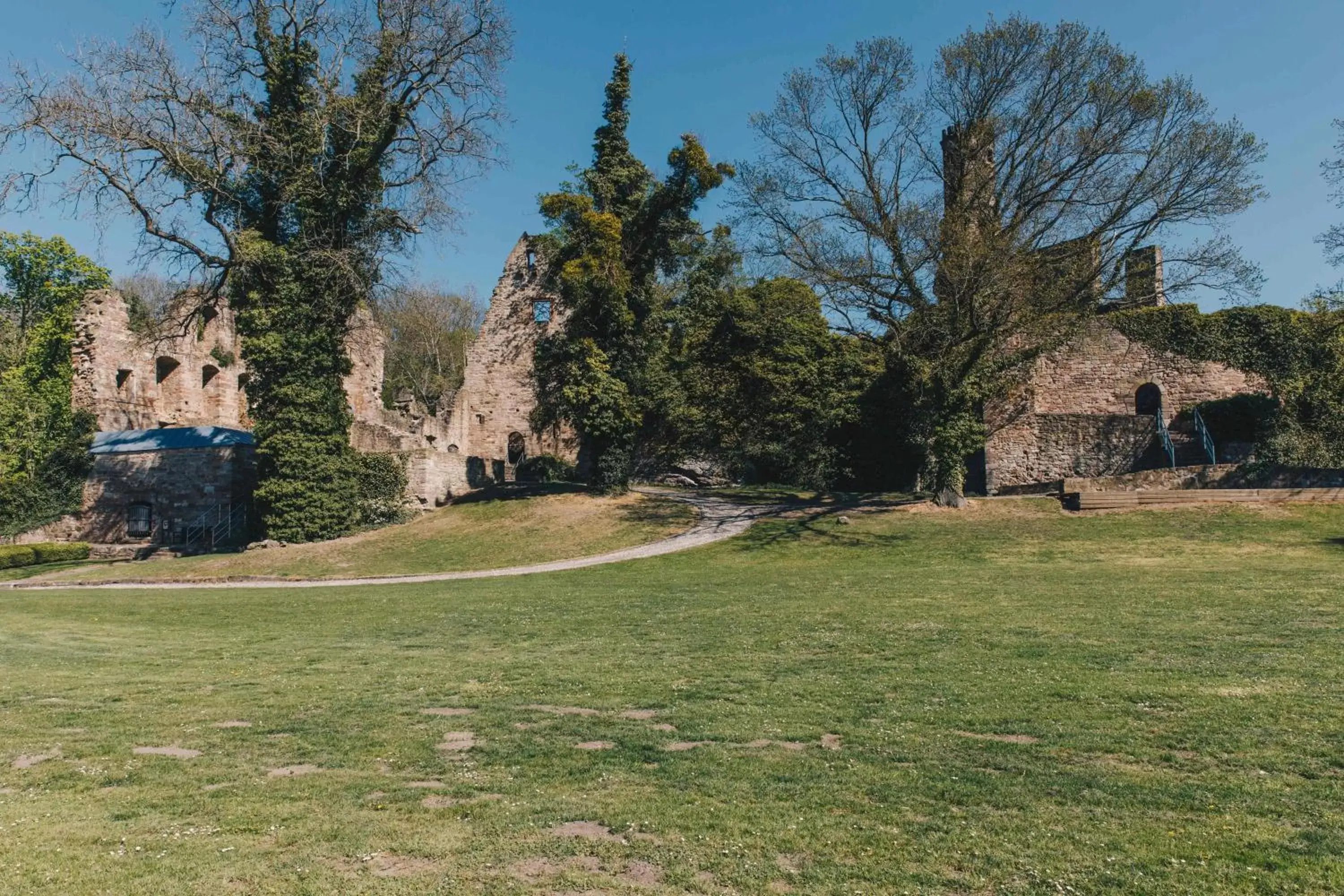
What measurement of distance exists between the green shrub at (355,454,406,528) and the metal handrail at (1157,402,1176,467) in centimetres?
2427

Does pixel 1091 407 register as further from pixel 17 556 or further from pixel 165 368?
pixel 165 368

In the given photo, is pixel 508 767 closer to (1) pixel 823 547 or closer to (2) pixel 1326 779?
(2) pixel 1326 779

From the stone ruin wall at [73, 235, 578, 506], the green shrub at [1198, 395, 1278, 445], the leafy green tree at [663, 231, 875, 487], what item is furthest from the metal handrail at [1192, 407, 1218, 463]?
the stone ruin wall at [73, 235, 578, 506]

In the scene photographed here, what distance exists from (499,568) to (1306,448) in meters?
23.0

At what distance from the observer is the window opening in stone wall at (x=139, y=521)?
96.2 feet

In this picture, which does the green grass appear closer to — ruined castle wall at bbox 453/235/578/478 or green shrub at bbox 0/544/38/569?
green shrub at bbox 0/544/38/569

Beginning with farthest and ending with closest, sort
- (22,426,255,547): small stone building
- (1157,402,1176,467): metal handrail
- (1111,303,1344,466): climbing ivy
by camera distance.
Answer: (22,426,255,547): small stone building, (1157,402,1176,467): metal handrail, (1111,303,1344,466): climbing ivy

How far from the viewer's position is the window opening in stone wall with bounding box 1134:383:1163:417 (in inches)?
1182

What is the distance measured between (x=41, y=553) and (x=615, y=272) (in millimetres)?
19932

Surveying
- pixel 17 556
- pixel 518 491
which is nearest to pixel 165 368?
pixel 17 556

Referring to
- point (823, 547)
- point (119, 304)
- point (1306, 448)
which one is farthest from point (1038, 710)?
point (119, 304)

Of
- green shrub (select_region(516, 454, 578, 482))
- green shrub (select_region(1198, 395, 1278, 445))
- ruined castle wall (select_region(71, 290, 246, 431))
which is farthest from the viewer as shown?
green shrub (select_region(516, 454, 578, 482))

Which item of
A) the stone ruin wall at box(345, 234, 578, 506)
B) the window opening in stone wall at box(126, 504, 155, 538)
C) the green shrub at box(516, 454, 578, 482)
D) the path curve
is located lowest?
the path curve

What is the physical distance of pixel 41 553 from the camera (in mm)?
26938
